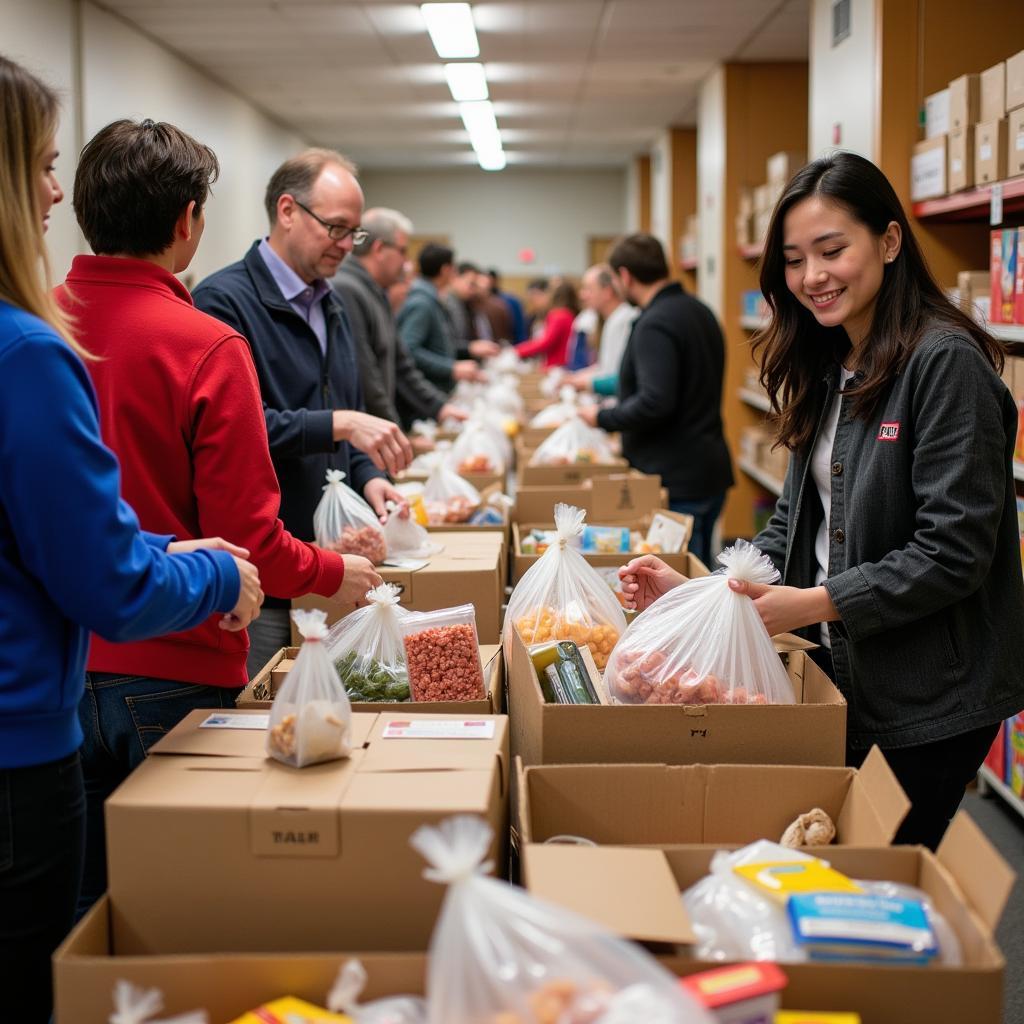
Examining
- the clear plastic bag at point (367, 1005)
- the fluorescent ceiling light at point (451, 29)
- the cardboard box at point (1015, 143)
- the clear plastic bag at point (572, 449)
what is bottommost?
the clear plastic bag at point (367, 1005)

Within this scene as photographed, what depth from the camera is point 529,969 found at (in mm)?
966

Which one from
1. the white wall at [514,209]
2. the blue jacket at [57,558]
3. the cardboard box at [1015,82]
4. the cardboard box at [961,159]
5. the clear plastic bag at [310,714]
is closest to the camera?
the blue jacket at [57,558]

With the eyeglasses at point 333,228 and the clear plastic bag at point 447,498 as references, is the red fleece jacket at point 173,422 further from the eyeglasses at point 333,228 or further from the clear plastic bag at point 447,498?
the clear plastic bag at point 447,498

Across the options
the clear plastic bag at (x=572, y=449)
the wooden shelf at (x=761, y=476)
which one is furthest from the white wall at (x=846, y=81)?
the wooden shelf at (x=761, y=476)

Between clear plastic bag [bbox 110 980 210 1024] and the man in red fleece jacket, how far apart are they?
2.19 ft

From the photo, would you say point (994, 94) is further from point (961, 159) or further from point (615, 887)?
point (615, 887)

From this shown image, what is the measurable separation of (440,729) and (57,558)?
0.53 m

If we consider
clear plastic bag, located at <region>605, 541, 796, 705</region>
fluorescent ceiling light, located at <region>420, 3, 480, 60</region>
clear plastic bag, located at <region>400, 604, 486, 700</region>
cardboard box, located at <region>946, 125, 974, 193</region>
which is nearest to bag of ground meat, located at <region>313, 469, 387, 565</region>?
clear plastic bag, located at <region>400, 604, 486, 700</region>

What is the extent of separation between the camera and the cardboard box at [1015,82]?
10.6ft

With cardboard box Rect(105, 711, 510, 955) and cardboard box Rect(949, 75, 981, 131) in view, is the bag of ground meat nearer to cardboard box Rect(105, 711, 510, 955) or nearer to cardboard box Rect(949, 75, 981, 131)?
cardboard box Rect(105, 711, 510, 955)

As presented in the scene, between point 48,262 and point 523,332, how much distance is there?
1298 centimetres

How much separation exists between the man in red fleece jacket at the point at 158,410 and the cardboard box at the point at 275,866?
1.59ft

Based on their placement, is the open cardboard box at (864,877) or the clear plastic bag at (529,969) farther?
the open cardboard box at (864,877)

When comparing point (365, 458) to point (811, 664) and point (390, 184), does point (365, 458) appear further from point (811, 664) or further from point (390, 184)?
point (390, 184)
